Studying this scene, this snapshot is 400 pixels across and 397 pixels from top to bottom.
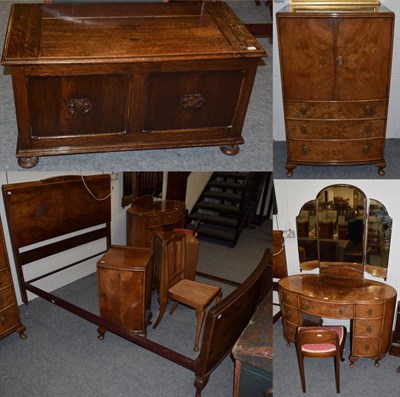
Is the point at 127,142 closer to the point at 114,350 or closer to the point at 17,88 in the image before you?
the point at 17,88

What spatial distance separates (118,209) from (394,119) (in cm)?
230

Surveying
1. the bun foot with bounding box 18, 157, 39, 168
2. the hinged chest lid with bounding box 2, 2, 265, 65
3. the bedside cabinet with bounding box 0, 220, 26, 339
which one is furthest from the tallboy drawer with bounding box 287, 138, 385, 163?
the bedside cabinet with bounding box 0, 220, 26, 339

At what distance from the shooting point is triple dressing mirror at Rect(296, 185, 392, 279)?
290 centimetres

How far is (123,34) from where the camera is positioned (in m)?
2.33

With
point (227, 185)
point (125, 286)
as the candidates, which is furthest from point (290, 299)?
point (125, 286)

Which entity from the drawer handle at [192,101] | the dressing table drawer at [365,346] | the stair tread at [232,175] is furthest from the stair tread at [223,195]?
the dressing table drawer at [365,346]

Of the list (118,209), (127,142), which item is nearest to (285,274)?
(118,209)

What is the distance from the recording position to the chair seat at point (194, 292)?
2779 millimetres

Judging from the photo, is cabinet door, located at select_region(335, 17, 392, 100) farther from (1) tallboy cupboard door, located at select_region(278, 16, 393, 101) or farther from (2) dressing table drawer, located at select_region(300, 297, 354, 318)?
(2) dressing table drawer, located at select_region(300, 297, 354, 318)

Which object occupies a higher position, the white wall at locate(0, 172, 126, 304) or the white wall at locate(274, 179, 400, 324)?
the white wall at locate(274, 179, 400, 324)

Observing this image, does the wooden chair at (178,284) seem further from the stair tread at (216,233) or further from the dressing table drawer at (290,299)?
the dressing table drawer at (290,299)

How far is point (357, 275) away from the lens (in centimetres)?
312

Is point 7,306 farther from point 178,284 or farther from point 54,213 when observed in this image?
point 178,284

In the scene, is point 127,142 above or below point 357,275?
above
